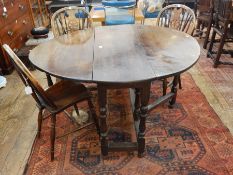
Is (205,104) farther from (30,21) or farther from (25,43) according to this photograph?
(30,21)

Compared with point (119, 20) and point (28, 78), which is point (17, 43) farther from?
point (28, 78)

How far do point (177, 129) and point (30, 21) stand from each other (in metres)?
3.31

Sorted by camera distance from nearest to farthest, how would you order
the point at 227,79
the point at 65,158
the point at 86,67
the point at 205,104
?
the point at 86,67 < the point at 65,158 < the point at 205,104 < the point at 227,79

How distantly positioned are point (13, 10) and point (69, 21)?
1.09 metres

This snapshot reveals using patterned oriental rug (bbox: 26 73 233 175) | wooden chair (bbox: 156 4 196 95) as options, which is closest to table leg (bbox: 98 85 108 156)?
patterned oriental rug (bbox: 26 73 233 175)

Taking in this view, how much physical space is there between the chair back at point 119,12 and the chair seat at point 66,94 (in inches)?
60.3

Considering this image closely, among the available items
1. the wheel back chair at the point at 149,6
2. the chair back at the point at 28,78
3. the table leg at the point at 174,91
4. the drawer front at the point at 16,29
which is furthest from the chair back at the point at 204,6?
the chair back at the point at 28,78

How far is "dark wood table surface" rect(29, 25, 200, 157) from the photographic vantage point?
4.31 feet

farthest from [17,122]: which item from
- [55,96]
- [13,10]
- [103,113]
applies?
[13,10]

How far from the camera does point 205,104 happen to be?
231 centimetres

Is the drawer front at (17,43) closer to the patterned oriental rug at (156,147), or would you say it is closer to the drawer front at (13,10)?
the drawer front at (13,10)

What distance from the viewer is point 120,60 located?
1492mm

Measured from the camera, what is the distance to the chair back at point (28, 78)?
4.45ft

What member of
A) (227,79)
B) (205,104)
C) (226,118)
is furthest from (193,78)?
(226,118)
